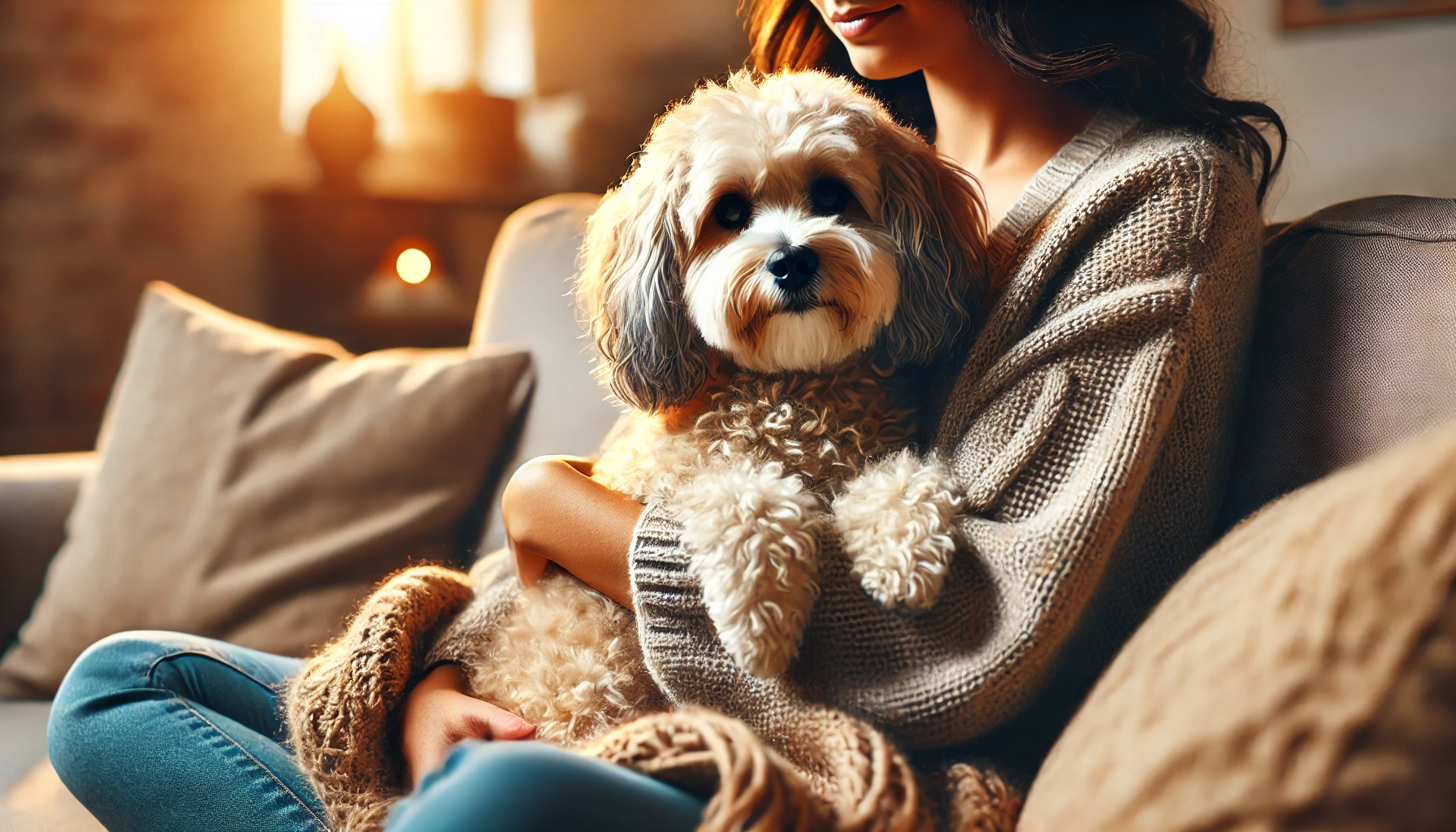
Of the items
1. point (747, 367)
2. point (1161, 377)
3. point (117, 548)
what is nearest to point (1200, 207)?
point (1161, 377)

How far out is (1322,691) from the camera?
1.97 ft

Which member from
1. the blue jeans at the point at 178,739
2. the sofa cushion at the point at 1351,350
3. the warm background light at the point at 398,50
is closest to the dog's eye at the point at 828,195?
the sofa cushion at the point at 1351,350

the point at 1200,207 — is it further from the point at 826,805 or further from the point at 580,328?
the point at 580,328

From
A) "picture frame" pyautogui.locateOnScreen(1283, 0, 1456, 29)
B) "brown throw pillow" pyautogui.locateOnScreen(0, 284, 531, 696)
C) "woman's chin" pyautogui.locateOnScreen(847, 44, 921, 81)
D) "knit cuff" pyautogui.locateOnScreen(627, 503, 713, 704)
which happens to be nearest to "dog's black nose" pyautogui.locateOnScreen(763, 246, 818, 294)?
"knit cuff" pyautogui.locateOnScreen(627, 503, 713, 704)

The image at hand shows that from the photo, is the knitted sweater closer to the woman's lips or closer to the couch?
the couch

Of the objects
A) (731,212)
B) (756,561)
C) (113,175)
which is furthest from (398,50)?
(756,561)

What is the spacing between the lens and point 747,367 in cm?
115

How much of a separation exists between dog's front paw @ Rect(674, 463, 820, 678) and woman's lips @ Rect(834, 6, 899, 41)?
65 cm

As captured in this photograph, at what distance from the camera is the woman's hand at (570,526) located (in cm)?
110

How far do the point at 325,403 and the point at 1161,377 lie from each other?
4.93 ft

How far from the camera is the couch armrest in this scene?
1.89 meters

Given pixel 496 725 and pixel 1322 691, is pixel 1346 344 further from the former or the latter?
pixel 496 725

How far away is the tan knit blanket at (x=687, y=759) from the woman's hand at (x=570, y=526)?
17 cm

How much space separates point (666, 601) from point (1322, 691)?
579 mm
